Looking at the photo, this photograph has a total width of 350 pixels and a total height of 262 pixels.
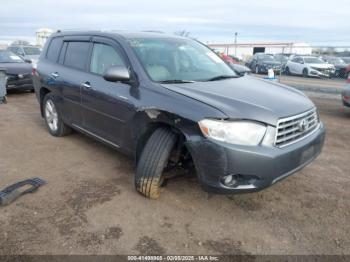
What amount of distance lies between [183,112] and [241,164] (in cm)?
72

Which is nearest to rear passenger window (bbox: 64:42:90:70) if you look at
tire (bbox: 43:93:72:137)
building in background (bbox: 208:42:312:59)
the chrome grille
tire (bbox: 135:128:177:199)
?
tire (bbox: 43:93:72:137)

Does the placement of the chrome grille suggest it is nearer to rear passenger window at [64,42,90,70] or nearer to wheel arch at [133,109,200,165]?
wheel arch at [133,109,200,165]

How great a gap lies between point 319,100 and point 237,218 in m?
8.21

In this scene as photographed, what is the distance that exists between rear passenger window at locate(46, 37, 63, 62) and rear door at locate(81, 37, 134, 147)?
4.11 ft

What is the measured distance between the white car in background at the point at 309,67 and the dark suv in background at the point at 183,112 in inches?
748

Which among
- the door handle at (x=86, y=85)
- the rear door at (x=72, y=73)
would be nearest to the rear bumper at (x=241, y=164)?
the door handle at (x=86, y=85)

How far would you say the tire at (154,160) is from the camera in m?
3.39

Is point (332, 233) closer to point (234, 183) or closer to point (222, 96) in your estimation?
point (234, 183)

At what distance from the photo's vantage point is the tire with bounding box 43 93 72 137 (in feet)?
18.5

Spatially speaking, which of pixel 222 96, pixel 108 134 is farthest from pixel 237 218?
pixel 108 134

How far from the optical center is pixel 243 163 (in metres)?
2.94

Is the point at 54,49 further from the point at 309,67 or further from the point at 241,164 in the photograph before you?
the point at 309,67

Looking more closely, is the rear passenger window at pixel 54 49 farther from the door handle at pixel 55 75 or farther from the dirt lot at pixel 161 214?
the dirt lot at pixel 161 214

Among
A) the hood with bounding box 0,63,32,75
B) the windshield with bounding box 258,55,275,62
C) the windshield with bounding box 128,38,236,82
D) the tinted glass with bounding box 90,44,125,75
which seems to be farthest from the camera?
the windshield with bounding box 258,55,275,62
